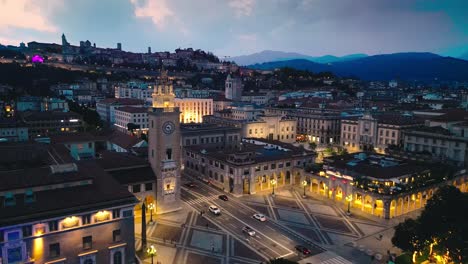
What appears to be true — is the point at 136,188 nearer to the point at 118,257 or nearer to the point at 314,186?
the point at 118,257

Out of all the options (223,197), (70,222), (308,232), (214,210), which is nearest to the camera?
(70,222)

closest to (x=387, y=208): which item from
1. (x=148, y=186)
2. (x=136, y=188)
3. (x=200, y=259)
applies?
(x=200, y=259)

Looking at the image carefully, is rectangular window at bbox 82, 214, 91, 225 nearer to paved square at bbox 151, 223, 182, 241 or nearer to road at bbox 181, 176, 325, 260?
paved square at bbox 151, 223, 182, 241

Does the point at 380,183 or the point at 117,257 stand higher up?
the point at 380,183

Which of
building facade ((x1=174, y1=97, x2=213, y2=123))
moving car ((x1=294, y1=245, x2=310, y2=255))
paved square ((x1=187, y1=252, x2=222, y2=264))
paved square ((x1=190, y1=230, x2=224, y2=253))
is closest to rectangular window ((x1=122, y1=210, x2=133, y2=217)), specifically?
paved square ((x1=187, y1=252, x2=222, y2=264))

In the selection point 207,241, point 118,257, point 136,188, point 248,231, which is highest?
point 136,188

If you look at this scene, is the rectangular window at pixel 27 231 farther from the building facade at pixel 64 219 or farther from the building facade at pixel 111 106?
the building facade at pixel 111 106
